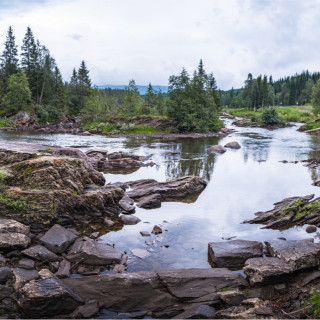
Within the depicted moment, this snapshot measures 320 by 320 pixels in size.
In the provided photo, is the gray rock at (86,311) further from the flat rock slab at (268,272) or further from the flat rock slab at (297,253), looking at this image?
the flat rock slab at (297,253)

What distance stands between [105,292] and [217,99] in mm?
102527

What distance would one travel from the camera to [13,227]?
1240cm

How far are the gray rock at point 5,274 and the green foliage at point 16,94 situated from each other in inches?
3453

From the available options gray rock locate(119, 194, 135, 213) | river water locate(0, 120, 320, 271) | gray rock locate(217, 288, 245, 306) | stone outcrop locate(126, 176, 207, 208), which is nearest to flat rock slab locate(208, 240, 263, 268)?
river water locate(0, 120, 320, 271)

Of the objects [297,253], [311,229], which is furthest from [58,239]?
[311,229]

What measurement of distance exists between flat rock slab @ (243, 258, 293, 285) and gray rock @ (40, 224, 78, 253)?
711 cm

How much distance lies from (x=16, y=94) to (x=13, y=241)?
86541 millimetres

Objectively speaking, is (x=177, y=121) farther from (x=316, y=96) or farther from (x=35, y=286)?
(x=35, y=286)

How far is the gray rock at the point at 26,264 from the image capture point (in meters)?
10.5

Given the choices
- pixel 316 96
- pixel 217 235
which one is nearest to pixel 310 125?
pixel 316 96

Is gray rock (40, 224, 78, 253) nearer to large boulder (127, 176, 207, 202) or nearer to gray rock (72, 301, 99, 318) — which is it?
gray rock (72, 301, 99, 318)

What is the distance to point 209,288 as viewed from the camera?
9.88 m

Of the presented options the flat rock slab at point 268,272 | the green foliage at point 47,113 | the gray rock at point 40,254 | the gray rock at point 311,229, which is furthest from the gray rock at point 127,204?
the green foliage at point 47,113

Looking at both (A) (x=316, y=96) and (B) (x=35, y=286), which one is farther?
(A) (x=316, y=96)
